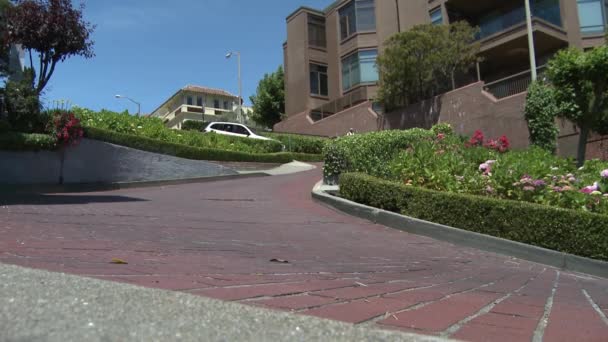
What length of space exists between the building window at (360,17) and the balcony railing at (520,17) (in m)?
9.06

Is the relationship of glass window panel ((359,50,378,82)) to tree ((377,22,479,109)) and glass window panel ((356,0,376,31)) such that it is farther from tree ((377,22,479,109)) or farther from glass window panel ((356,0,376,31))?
tree ((377,22,479,109))

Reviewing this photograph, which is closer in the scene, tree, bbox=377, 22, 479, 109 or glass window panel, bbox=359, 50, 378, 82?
tree, bbox=377, 22, 479, 109

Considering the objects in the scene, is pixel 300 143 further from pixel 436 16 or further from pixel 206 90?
pixel 206 90

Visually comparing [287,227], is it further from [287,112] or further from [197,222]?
[287,112]

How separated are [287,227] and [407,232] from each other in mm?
2224

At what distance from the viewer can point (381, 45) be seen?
111 ft

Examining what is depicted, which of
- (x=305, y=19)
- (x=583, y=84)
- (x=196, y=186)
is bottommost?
(x=196, y=186)

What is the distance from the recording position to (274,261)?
509 centimetres

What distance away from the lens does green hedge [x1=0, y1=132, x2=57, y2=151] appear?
1380 centimetres

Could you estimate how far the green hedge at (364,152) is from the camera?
530 inches

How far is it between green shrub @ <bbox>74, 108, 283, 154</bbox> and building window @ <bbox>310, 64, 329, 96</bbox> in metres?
13.5

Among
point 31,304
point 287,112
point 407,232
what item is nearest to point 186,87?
point 287,112

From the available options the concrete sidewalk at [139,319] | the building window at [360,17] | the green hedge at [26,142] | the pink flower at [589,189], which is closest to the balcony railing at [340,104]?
the building window at [360,17]

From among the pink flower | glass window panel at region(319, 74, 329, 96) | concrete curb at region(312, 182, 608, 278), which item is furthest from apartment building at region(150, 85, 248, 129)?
the pink flower
